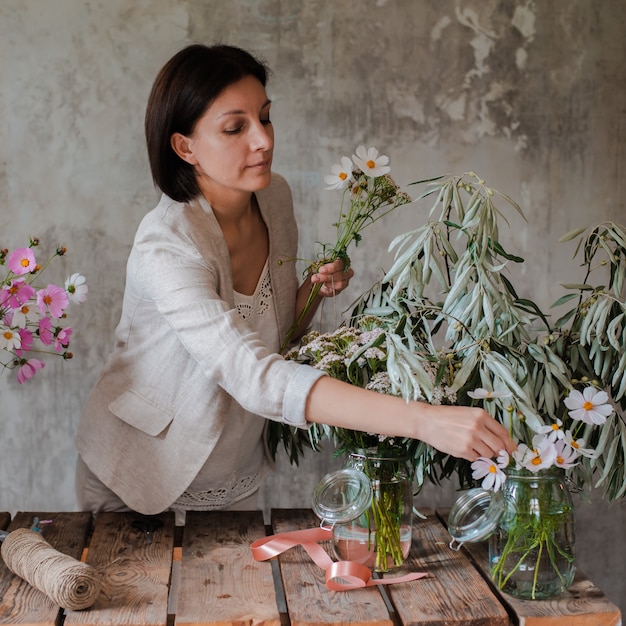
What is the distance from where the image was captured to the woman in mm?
1676

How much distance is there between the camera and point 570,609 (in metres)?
1.41

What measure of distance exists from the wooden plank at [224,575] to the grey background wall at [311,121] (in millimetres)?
1206

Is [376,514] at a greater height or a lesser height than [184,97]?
lesser

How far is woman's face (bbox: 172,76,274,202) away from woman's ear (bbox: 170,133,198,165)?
0.05ft

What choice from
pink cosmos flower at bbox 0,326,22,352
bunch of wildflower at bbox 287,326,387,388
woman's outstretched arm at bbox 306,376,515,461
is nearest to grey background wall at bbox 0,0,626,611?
pink cosmos flower at bbox 0,326,22,352

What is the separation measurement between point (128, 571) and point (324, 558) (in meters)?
0.35

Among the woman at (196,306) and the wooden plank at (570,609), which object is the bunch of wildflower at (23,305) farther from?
the wooden plank at (570,609)

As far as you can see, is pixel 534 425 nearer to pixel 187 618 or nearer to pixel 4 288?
pixel 187 618

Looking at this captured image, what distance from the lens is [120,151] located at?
2775 millimetres

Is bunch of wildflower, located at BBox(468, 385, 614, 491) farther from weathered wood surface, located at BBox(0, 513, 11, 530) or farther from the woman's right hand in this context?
weathered wood surface, located at BBox(0, 513, 11, 530)

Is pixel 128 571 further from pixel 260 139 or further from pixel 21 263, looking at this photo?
pixel 260 139

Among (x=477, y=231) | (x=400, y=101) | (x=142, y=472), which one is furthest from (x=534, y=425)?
(x=400, y=101)

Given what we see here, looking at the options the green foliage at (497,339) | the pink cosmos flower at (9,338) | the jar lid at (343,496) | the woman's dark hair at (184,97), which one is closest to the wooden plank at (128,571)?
the jar lid at (343,496)

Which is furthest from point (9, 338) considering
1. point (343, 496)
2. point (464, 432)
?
point (464, 432)
